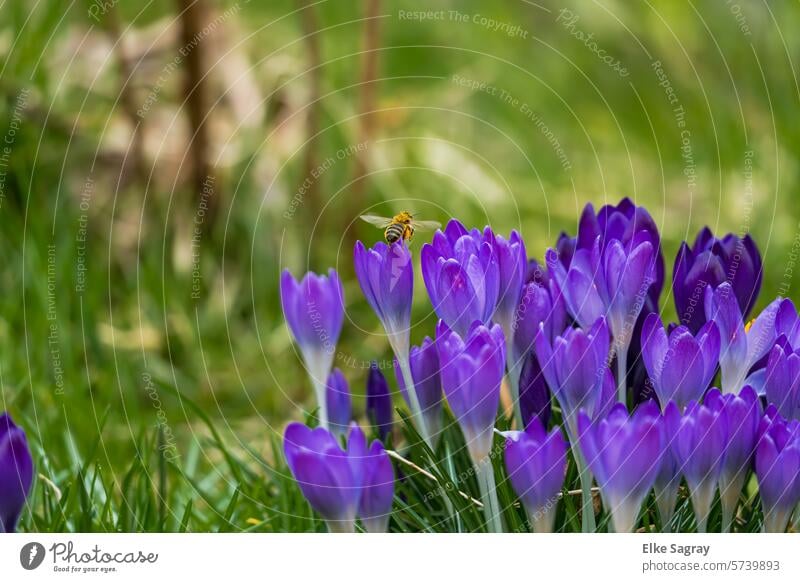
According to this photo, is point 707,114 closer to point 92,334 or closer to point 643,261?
point 92,334

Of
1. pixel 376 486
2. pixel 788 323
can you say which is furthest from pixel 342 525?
pixel 788 323

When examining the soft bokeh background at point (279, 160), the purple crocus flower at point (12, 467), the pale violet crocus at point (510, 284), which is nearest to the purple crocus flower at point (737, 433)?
the pale violet crocus at point (510, 284)

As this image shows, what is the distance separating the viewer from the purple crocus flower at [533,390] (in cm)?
52

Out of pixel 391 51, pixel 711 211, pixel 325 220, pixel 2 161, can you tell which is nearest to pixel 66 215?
pixel 2 161

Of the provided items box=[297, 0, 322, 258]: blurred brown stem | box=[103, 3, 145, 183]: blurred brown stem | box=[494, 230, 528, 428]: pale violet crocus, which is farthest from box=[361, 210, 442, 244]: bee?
box=[103, 3, 145, 183]: blurred brown stem

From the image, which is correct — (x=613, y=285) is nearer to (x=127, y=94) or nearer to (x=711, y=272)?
(x=711, y=272)

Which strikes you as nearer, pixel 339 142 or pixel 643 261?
pixel 643 261

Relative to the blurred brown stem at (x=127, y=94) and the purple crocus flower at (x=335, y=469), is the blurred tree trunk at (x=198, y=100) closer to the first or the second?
the blurred brown stem at (x=127, y=94)

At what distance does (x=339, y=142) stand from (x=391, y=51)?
0.79 feet

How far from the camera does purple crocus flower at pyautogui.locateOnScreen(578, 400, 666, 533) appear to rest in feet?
1.50

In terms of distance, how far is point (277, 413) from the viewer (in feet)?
3.43

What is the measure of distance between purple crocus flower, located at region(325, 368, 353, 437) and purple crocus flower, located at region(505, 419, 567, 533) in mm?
154

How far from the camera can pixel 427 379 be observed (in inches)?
20.5
